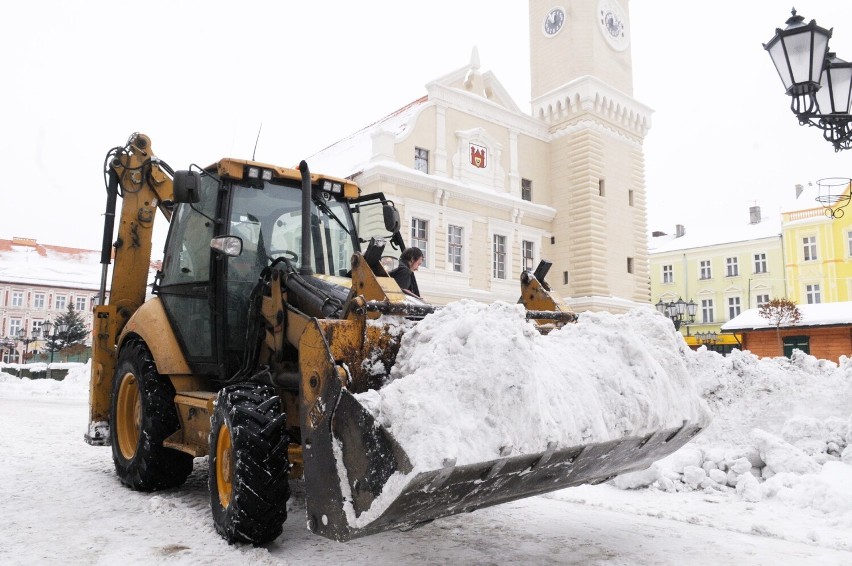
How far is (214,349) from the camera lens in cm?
514

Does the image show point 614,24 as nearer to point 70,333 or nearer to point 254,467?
point 254,467

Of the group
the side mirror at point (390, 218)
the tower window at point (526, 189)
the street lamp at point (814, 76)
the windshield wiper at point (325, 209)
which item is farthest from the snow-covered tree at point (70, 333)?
the street lamp at point (814, 76)

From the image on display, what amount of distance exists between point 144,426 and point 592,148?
2418 centimetres

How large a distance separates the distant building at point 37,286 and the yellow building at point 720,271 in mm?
47857

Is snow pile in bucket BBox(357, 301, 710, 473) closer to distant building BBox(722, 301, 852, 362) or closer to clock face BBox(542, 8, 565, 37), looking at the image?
distant building BBox(722, 301, 852, 362)

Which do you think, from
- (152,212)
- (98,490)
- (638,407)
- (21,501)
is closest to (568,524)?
(638,407)

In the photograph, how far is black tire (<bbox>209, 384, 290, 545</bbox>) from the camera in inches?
151

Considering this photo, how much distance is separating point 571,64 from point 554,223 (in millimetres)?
6649

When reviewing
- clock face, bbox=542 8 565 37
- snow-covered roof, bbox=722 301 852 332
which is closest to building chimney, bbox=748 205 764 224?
snow-covered roof, bbox=722 301 852 332

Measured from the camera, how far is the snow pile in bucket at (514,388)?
119 inches

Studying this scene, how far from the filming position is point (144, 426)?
5.45 metres

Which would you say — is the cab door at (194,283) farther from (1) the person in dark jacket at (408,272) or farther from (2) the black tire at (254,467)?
(1) the person in dark jacket at (408,272)

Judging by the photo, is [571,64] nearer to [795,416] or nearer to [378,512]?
[795,416]

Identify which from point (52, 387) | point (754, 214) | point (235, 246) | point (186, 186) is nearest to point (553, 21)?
point (52, 387)
